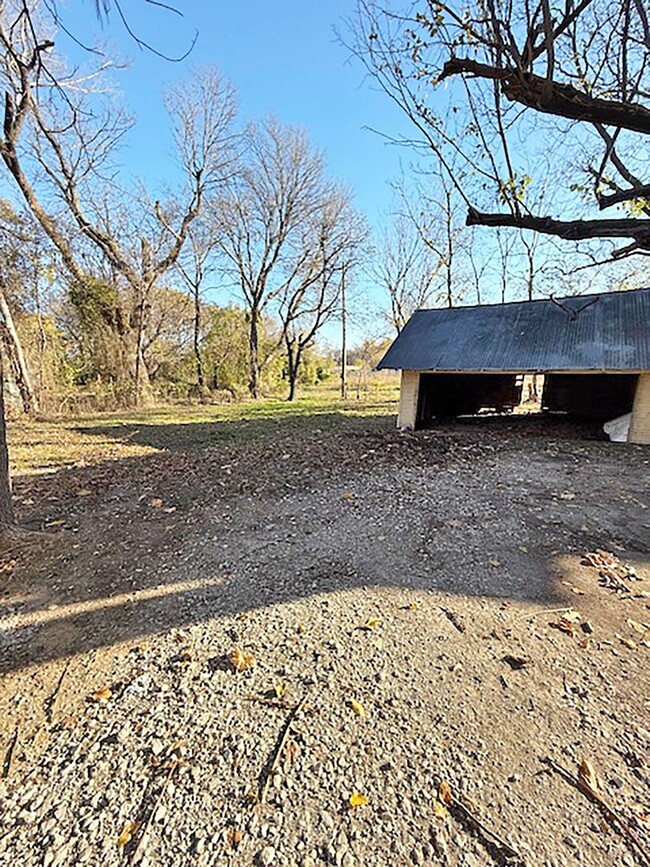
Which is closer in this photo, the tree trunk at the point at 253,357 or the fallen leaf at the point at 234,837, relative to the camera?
the fallen leaf at the point at 234,837

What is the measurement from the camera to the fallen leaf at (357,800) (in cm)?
151

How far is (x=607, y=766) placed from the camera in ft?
5.41

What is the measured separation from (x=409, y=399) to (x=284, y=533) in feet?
22.6

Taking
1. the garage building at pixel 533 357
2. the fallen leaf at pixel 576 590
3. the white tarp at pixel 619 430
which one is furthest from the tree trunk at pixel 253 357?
the fallen leaf at pixel 576 590

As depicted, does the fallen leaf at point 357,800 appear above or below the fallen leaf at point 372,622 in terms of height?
above

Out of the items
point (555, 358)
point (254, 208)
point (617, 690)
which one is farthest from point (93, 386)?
point (617, 690)

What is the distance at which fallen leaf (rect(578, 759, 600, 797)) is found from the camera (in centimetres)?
155

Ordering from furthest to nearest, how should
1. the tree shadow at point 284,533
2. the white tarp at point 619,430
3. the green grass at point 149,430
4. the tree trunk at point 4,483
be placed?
the white tarp at point 619,430
the green grass at point 149,430
the tree trunk at point 4,483
the tree shadow at point 284,533

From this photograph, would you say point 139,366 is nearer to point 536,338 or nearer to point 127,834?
point 536,338

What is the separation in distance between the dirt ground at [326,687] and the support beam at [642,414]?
4320 mm

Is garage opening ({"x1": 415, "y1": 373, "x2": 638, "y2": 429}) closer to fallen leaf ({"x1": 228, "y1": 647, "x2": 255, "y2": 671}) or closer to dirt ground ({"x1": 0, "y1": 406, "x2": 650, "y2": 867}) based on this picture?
dirt ground ({"x1": 0, "y1": 406, "x2": 650, "y2": 867})

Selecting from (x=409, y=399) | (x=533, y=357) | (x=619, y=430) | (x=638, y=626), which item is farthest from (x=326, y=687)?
(x=619, y=430)

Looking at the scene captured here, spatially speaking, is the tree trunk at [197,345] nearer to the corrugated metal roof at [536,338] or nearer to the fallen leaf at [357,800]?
the corrugated metal roof at [536,338]

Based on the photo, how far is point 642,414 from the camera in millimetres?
7922
